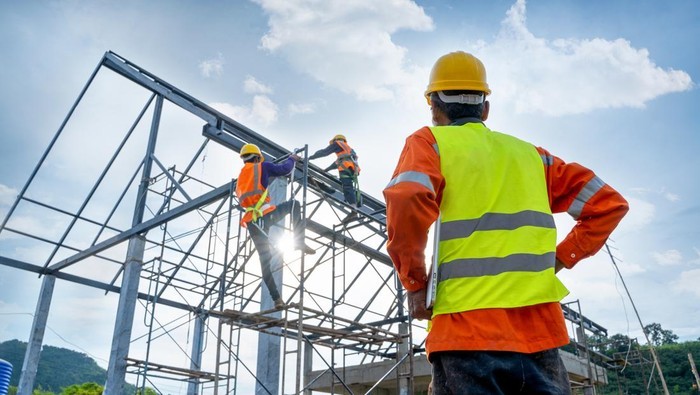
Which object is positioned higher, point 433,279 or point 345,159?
point 345,159

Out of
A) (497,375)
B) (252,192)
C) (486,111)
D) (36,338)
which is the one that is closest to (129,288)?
(36,338)

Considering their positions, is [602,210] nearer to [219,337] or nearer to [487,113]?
[487,113]

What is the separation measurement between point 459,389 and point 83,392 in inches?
1055

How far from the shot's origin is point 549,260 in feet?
6.95

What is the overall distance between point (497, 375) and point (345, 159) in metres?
10.4

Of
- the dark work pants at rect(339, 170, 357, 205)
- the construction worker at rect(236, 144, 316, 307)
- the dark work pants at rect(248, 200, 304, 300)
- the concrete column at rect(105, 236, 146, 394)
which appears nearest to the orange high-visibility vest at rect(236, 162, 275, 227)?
the construction worker at rect(236, 144, 316, 307)

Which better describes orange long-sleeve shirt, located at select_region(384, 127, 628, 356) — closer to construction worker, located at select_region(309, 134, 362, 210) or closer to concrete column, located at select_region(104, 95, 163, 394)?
construction worker, located at select_region(309, 134, 362, 210)

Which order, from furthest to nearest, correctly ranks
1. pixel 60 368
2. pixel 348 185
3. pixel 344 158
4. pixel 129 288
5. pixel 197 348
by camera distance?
pixel 60 368 → pixel 197 348 → pixel 129 288 → pixel 348 185 → pixel 344 158

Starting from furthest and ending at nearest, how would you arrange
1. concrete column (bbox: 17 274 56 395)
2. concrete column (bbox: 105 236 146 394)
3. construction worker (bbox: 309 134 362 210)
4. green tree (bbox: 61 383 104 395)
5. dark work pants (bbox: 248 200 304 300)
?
green tree (bbox: 61 383 104 395)
concrete column (bbox: 17 274 56 395)
construction worker (bbox: 309 134 362 210)
concrete column (bbox: 105 236 146 394)
dark work pants (bbox: 248 200 304 300)

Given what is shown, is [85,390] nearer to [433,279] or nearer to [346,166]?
[346,166]

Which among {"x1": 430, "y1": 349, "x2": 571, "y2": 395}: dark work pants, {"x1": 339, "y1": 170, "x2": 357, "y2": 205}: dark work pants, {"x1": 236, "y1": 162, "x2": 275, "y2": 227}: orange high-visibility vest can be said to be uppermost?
{"x1": 339, "y1": 170, "x2": 357, "y2": 205}: dark work pants

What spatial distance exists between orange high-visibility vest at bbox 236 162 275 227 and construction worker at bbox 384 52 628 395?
6.53m

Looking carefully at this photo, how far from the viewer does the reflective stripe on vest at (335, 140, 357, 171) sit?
12047 millimetres

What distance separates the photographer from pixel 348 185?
40.5ft
